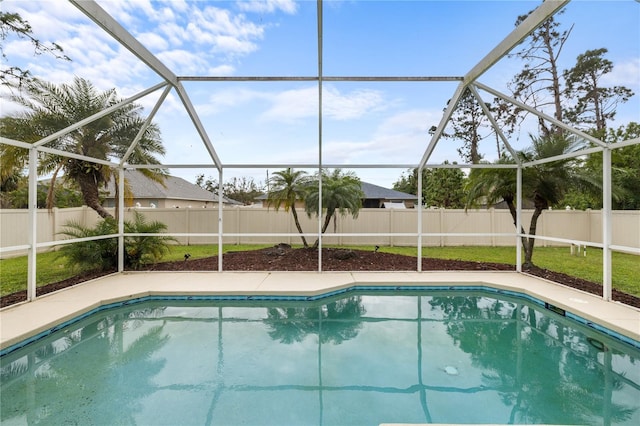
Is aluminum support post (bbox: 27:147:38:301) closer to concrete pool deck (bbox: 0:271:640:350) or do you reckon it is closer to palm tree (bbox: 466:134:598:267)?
concrete pool deck (bbox: 0:271:640:350)

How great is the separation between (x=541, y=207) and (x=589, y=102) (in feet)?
25.2

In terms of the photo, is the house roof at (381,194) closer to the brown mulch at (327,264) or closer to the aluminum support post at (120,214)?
the brown mulch at (327,264)

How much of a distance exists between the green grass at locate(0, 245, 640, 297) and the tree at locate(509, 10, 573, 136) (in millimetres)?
4153

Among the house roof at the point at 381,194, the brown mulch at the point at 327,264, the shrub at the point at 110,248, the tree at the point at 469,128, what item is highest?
the tree at the point at 469,128

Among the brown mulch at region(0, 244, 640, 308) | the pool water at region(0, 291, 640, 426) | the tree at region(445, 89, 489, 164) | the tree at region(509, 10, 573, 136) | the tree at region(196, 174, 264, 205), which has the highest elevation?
the tree at region(509, 10, 573, 136)

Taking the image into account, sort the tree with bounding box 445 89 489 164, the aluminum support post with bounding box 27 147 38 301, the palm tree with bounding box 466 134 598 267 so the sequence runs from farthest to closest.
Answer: the tree with bounding box 445 89 489 164, the palm tree with bounding box 466 134 598 267, the aluminum support post with bounding box 27 147 38 301

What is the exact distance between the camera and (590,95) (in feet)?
38.8

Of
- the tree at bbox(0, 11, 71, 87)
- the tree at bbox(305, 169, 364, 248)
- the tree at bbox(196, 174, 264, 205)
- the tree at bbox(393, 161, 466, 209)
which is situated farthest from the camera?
the tree at bbox(196, 174, 264, 205)

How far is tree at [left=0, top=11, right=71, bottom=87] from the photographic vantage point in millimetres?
6054

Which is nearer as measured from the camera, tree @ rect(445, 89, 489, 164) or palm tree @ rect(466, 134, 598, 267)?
palm tree @ rect(466, 134, 598, 267)

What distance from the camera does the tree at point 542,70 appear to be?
11.1m

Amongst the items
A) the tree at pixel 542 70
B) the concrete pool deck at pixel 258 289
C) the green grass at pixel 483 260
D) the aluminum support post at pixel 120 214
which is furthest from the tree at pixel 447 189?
the aluminum support post at pixel 120 214

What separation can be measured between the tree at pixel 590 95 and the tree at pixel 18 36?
583 inches

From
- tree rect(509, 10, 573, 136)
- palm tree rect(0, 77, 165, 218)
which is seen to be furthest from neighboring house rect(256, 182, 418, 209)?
palm tree rect(0, 77, 165, 218)
